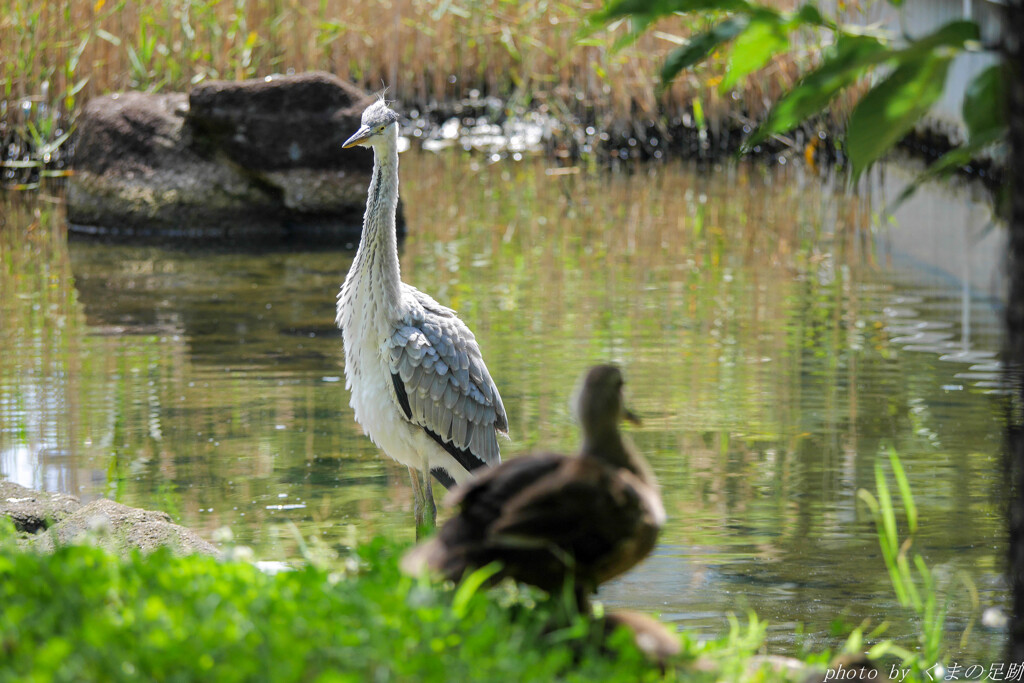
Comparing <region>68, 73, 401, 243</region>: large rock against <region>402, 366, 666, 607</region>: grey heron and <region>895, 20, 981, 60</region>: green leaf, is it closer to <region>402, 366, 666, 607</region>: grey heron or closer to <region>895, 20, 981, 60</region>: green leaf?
<region>402, 366, 666, 607</region>: grey heron

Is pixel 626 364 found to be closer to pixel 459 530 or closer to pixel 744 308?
pixel 744 308

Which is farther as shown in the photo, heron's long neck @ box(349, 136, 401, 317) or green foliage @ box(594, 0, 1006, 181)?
heron's long neck @ box(349, 136, 401, 317)

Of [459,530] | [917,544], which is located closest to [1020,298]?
[459,530]

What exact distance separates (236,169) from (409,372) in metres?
7.75

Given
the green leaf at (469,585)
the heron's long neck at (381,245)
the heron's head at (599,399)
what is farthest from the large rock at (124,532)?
the heron's head at (599,399)

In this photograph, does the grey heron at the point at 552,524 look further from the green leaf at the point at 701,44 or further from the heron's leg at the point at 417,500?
the heron's leg at the point at 417,500

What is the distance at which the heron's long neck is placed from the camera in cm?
536

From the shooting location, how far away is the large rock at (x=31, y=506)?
15.5 feet

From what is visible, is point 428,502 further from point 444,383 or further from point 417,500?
point 444,383

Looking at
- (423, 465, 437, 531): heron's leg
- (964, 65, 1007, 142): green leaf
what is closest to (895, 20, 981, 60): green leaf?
(964, 65, 1007, 142): green leaf

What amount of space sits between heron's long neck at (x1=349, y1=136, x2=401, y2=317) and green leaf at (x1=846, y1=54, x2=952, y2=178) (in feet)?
9.84

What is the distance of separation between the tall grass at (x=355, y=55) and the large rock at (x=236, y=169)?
31.1 inches

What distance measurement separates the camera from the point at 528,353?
318 inches

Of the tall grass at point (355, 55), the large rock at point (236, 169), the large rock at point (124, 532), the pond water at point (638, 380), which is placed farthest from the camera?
the tall grass at point (355, 55)
